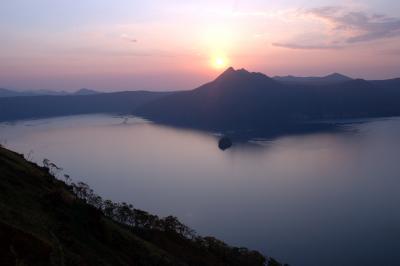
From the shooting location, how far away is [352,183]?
261 feet

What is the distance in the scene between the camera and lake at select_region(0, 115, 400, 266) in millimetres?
51344

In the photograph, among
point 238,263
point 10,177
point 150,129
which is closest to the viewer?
point 10,177

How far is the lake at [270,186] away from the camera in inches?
2021

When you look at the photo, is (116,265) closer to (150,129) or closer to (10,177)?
(10,177)

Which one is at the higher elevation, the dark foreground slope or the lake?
the dark foreground slope

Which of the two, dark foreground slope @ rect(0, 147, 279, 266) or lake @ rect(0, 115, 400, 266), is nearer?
dark foreground slope @ rect(0, 147, 279, 266)

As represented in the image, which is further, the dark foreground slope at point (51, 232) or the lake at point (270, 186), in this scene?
the lake at point (270, 186)

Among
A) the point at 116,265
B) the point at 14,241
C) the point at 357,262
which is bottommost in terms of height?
the point at 357,262

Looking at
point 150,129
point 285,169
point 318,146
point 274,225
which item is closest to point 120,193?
point 274,225

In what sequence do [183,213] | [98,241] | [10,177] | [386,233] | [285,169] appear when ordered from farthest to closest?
[285,169]
[183,213]
[386,233]
[10,177]
[98,241]

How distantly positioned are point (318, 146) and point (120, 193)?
75.6 m

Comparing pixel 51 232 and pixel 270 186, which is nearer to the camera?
pixel 51 232

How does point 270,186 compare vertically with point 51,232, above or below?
below

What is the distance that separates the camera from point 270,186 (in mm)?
79625
